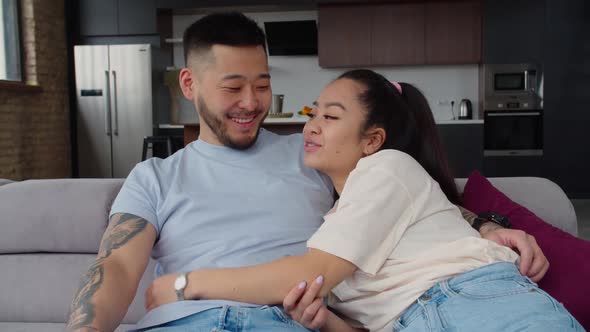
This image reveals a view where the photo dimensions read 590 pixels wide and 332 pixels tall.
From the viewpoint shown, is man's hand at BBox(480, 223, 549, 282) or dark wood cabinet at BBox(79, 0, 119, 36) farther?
→ dark wood cabinet at BBox(79, 0, 119, 36)

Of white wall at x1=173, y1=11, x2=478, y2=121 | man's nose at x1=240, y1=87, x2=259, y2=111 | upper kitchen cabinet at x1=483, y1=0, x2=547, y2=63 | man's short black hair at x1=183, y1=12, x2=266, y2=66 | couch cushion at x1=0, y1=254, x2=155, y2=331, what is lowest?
couch cushion at x1=0, y1=254, x2=155, y2=331

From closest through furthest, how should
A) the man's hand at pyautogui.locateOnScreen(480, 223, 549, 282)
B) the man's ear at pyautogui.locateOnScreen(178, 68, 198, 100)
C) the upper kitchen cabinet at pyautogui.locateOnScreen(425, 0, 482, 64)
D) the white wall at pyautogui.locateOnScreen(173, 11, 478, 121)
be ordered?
the man's hand at pyautogui.locateOnScreen(480, 223, 549, 282), the man's ear at pyautogui.locateOnScreen(178, 68, 198, 100), the upper kitchen cabinet at pyautogui.locateOnScreen(425, 0, 482, 64), the white wall at pyautogui.locateOnScreen(173, 11, 478, 121)

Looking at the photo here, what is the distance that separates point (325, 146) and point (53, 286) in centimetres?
105

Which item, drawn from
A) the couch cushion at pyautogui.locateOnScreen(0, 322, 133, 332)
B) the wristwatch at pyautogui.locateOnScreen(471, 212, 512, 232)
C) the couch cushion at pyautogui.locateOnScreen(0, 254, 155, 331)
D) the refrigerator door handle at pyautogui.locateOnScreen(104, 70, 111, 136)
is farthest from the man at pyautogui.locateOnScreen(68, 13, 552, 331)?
the refrigerator door handle at pyautogui.locateOnScreen(104, 70, 111, 136)

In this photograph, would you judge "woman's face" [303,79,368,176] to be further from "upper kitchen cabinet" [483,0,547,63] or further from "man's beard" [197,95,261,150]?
"upper kitchen cabinet" [483,0,547,63]

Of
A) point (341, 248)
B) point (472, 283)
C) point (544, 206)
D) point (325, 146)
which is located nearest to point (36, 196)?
point (325, 146)

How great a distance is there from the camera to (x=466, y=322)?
1.02 meters

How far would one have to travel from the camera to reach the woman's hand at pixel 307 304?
42.5 inches

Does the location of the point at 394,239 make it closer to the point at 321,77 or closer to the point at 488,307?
the point at 488,307

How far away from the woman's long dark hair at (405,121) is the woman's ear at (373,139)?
17 millimetres

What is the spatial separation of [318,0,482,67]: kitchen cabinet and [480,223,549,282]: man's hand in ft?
17.1

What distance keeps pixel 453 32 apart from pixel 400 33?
0.58 metres

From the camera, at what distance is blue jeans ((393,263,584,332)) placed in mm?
991

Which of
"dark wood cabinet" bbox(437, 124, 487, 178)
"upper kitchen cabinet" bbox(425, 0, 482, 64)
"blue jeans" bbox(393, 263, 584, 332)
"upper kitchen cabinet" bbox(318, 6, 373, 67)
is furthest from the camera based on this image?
"upper kitchen cabinet" bbox(318, 6, 373, 67)
